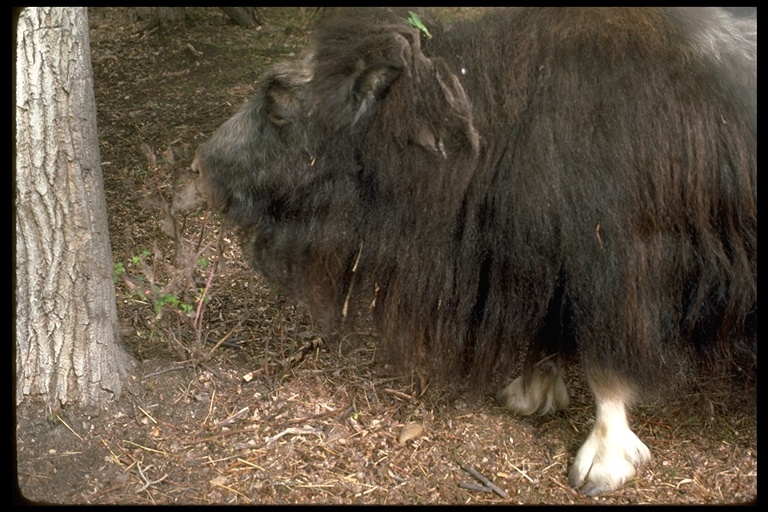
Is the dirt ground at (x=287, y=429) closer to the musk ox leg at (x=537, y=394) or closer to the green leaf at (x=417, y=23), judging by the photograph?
the musk ox leg at (x=537, y=394)

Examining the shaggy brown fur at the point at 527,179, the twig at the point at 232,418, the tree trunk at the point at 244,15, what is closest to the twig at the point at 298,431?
the twig at the point at 232,418

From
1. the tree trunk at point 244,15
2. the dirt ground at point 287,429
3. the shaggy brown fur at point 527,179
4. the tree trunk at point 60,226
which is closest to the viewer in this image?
the shaggy brown fur at point 527,179

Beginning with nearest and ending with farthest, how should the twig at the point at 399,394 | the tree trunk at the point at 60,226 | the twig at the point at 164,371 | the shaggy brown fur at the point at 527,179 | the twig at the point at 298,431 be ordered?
1. the shaggy brown fur at the point at 527,179
2. the tree trunk at the point at 60,226
3. the twig at the point at 298,431
4. the twig at the point at 164,371
5. the twig at the point at 399,394

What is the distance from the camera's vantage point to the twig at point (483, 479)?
2.70 meters

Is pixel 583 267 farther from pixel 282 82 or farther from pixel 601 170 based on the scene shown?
pixel 282 82

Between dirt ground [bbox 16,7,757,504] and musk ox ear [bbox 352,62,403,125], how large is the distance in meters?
0.77

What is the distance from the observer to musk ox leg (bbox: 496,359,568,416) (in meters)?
3.09

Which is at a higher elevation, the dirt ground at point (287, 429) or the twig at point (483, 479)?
the dirt ground at point (287, 429)

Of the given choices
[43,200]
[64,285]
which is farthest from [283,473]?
[43,200]

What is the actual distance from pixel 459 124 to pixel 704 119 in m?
0.73

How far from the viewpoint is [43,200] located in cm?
261

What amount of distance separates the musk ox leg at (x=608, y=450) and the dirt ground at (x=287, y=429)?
0.04 meters

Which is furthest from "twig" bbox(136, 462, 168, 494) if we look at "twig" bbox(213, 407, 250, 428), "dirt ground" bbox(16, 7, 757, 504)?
"twig" bbox(213, 407, 250, 428)

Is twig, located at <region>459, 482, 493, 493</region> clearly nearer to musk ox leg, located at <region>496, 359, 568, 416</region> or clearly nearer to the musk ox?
the musk ox
